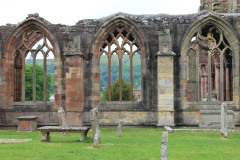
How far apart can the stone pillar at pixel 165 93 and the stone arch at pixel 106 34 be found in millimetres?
966

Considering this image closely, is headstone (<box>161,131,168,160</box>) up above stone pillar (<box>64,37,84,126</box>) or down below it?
below

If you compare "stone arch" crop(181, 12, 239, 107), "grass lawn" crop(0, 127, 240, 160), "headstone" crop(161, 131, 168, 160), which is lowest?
"grass lawn" crop(0, 127, 240, 160)

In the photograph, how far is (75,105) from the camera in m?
Answer: 17.1

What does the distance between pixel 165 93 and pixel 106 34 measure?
3.82 meters

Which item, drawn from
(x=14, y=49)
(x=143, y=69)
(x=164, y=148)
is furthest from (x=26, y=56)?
(x=164, y=148)

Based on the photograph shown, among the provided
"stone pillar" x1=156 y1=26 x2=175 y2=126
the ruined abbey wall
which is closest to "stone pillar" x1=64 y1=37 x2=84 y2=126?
the ruined abbey wall

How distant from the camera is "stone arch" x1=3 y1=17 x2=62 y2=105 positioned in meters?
17.9

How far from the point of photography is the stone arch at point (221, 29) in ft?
57.0

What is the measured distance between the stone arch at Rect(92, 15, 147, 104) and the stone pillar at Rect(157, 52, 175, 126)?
3.17ft

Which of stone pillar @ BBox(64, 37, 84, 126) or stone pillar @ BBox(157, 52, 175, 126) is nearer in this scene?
stone pillar @ BBox(157, 52, 175, 126)

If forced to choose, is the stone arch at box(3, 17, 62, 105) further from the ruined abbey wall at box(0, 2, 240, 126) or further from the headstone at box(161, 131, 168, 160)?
the headstone at box(161, 131, 168, 160)

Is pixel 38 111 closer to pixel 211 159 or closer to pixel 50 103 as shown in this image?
pixel 50 103

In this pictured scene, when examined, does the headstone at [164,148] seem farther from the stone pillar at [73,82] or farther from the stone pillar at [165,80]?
the stone pillar at [73,82]

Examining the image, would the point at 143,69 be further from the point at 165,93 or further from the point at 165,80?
the point at 165,93
